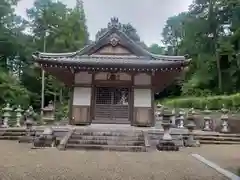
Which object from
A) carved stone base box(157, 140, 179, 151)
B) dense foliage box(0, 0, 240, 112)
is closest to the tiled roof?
carved stone base box(157, 140, 179, 151)

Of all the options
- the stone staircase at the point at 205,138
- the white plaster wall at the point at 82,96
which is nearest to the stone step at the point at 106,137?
the stone staircase at the point at 205,138

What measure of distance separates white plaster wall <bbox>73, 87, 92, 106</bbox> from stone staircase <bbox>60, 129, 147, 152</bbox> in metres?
2.72

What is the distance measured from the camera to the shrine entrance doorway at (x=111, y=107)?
695 inches

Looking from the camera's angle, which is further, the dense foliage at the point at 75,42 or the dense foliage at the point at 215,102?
the dense foliage at the point at 75,42

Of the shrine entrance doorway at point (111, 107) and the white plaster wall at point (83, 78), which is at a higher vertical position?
the white plaster wall at point (83, 78)

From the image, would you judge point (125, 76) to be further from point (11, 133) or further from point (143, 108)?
point (11, 133)

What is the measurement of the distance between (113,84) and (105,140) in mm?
4671

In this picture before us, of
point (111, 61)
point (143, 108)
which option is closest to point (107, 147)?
point (143, 108)

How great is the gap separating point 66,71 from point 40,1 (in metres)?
28.1

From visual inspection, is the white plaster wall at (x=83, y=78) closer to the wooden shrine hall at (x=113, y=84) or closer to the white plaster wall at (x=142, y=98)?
the wooden shrine hall at (x=113, y=84)

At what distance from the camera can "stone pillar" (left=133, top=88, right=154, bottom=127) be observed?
17.4 metres

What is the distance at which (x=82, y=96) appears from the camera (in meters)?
17.6

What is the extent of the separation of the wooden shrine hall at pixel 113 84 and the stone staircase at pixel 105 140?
8.42 ft

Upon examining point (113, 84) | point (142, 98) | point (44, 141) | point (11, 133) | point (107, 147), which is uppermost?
point (113, 84)
